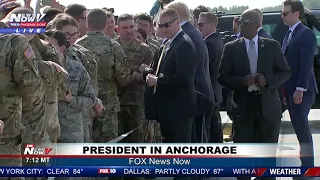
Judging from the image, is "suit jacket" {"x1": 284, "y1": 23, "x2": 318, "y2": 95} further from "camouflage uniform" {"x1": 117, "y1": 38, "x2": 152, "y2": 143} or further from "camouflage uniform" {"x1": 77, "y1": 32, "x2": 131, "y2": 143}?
"camouflage uniform" {"x1": 77, "y1": 32, "x2": 131, "y2": 143}

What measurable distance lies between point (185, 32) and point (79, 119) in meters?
1.55

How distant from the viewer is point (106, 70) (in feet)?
19.6

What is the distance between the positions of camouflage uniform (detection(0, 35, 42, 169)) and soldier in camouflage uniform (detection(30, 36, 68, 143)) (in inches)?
14.1

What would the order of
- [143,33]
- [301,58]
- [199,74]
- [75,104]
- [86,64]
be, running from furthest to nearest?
[143,33] < [301,58] < [199,74] < [86,64] < [75,104]

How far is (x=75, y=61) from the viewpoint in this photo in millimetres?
5004

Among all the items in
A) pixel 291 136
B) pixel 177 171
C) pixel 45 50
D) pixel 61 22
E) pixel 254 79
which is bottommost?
pixel 291 136

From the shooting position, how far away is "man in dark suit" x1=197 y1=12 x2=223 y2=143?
23.1ft

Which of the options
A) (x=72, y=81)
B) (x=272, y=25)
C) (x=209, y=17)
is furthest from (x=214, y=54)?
(x=272, y=25)

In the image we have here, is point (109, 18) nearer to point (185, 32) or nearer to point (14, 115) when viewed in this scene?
point (185, 32)

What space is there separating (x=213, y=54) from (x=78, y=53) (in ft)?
7.23

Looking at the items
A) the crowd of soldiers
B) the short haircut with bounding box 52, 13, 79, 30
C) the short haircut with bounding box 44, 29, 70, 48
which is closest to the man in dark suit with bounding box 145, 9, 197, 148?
the crowd of soldiers

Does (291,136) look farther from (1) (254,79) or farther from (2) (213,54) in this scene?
(1) (254,79)

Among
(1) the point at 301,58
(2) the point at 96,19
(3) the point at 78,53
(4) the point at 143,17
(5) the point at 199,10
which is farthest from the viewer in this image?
(5) the point at 199,10

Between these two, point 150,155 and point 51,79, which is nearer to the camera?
point 51,79
